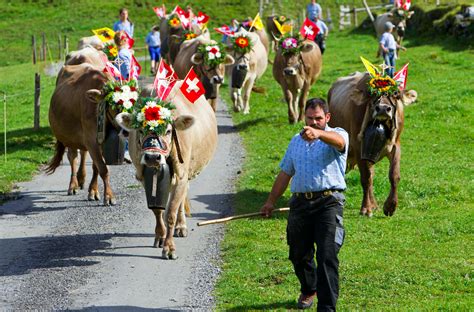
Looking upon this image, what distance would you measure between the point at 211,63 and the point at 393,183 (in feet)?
27.6

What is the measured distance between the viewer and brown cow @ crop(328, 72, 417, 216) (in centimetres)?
1319

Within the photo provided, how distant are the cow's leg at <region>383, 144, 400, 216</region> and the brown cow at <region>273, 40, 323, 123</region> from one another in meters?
8.09

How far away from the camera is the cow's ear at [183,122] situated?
11.6 m

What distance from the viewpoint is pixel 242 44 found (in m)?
23.0

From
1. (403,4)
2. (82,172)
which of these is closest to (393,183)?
(82,172)

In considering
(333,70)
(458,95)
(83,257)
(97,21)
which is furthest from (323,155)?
(97,21)

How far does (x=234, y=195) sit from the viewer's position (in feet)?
51.0

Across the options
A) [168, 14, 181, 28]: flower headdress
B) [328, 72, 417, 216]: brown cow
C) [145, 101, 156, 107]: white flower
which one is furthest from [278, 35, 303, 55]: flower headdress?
[145, 101, 156, 107]: white flower

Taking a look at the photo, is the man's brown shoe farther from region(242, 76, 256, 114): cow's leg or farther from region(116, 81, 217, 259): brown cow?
region(242, 76, 256, 114): cow's leg

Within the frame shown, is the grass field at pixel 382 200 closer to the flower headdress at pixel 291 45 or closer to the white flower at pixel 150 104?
the flower headdress at pixel 291 45

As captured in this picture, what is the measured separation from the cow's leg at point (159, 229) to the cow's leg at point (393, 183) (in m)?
3.43

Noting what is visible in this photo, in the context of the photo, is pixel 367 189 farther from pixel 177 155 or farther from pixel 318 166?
pixel 318 166

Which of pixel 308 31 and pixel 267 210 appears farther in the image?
pixel 308 31

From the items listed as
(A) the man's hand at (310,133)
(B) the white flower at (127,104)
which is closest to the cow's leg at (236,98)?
(B) the white flower at (127,104)
